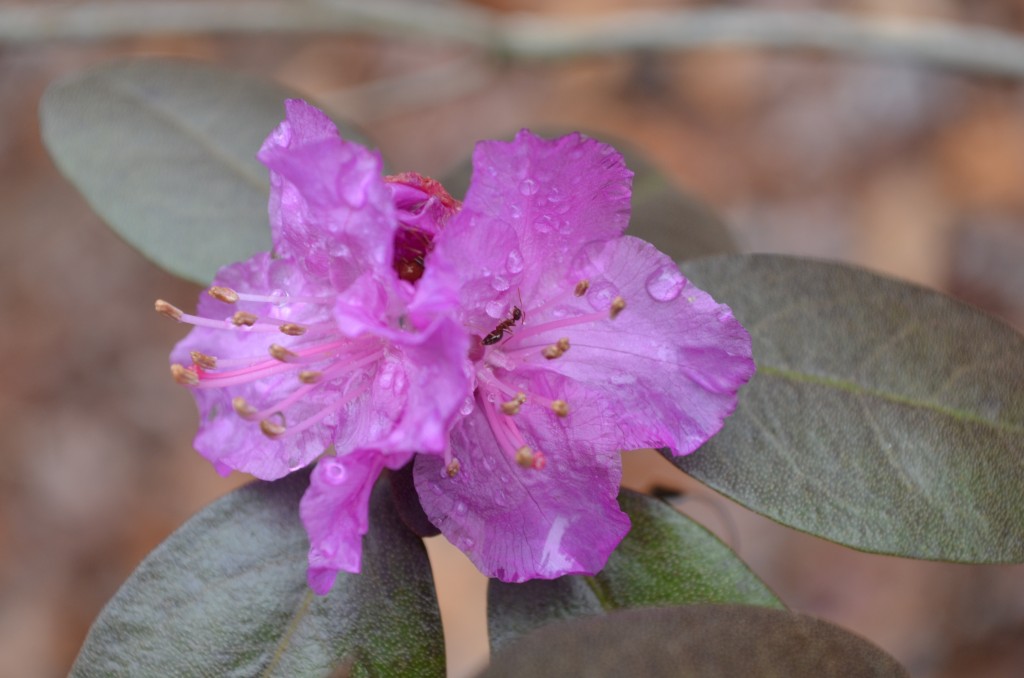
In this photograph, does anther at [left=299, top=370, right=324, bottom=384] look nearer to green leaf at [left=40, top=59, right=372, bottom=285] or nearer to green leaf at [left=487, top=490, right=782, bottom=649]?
green leaf at [left=487, top=490, right=782, bottom=649]

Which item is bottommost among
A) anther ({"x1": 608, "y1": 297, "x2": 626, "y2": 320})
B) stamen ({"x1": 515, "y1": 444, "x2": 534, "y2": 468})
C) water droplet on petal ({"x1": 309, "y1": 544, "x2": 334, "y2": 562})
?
water droplet on petal ({"x1": 309, "y1": 544, "x2": 334, "y2": 562})

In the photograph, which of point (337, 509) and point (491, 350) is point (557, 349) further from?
point (337, 509)

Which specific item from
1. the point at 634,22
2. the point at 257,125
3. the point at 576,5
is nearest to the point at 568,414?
the point at 257,125

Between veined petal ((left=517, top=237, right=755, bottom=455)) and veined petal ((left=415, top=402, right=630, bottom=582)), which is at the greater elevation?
veined petal ((left=517, top=237, right=755, bottom=455))

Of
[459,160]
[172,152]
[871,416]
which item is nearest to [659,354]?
[871,416]

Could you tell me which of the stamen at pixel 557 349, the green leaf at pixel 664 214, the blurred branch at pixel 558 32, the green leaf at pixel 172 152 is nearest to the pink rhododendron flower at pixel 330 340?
the stamen at pixel 557 349

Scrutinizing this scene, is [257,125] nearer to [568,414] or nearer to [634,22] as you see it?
[568,414]

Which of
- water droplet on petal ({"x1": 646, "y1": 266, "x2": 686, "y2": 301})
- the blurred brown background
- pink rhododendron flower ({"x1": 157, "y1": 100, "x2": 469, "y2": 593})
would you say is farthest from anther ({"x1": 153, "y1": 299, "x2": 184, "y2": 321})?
the blurred brown background

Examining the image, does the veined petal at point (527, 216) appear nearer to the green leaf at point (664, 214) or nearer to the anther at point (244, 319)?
the anther at point (244, 319)
